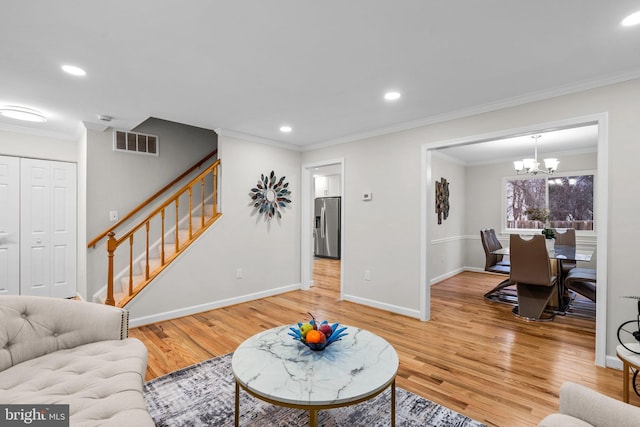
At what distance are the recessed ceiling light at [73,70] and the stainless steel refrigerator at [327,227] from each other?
608cm

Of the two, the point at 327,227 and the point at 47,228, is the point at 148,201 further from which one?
the point at 327,227

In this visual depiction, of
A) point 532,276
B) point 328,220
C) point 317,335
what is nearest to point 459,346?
point 532,276

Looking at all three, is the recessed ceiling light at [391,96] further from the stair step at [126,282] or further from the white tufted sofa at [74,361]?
the stair step at [126,282]

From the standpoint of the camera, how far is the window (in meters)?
5.54

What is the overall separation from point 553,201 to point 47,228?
8421 millimetres

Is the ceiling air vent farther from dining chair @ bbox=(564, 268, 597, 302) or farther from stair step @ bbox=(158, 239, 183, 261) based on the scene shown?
A: dining chair @ bbox=(564, 268, 597, 302)

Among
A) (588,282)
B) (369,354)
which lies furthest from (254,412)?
(588,282)

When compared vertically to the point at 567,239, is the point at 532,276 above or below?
below

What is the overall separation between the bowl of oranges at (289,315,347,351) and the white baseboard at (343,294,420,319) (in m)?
2.12

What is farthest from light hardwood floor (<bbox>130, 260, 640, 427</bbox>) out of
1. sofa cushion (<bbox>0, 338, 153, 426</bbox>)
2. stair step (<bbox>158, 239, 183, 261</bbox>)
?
stair step (<bbox>158, 239, 183, 261</bbox>)

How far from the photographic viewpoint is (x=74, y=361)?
1669 millimetres

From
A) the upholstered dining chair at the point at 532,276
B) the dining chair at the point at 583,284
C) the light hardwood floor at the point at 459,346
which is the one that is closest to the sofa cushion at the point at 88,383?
the light hardwood floor at the point at 459,346

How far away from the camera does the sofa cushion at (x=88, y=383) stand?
1.27m

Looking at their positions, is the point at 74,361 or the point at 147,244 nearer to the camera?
the point at 74,361
